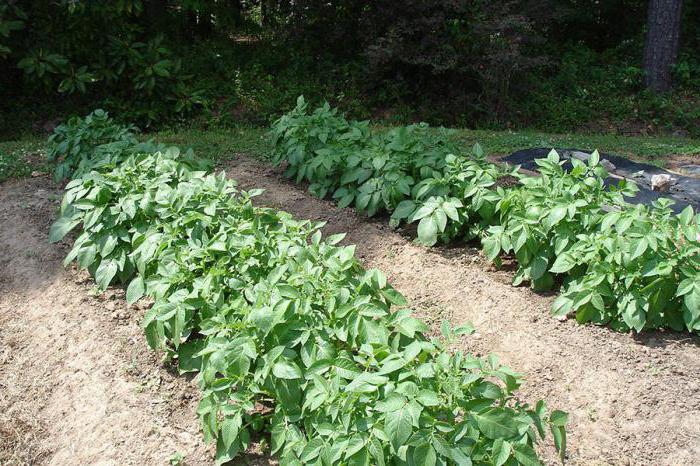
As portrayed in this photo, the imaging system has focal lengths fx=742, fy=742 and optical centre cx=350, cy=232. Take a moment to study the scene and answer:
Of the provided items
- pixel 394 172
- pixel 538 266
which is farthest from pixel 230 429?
pixel 394 172

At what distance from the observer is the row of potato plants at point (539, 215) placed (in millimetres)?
3479

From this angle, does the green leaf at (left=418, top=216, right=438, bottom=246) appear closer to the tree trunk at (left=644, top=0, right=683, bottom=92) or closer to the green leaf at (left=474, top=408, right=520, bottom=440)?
the green leaf at (left=474, top=408, right=520, bottom=440)

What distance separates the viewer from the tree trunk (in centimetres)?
1112

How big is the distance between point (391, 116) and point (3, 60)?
16.2ft

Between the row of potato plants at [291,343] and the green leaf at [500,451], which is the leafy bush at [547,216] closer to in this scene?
the row of potato plants at [291,343]

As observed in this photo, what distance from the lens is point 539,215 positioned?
3.91m

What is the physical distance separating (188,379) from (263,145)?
3.64 m

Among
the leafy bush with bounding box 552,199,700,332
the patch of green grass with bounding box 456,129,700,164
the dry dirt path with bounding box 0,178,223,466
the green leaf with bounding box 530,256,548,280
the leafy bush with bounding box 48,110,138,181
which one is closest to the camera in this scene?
the dry dirt path with bounding box 0,178,223,466

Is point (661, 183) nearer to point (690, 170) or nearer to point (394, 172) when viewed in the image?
point (690, 170)

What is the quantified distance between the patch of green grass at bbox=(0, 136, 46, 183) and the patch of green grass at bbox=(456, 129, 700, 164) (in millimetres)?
3784

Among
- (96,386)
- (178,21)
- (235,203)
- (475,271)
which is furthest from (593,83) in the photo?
(96,386)

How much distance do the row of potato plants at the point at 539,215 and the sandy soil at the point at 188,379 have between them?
0.52 ft

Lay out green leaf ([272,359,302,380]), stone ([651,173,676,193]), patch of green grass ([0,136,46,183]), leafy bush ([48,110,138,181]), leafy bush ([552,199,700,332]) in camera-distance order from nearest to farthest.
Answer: green leaf ([272,359,302,380])
leafy bush ([552,199,700,332])
leafy bush ([48,110,138,181])
stone ([651,173,676,193])
patch of green grass ([0,136,46,183])

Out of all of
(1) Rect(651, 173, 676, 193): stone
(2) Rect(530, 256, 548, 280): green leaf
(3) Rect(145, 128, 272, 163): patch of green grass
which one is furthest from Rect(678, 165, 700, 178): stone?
(3) Rect(145, 128, 272, 163): patch of green grass
